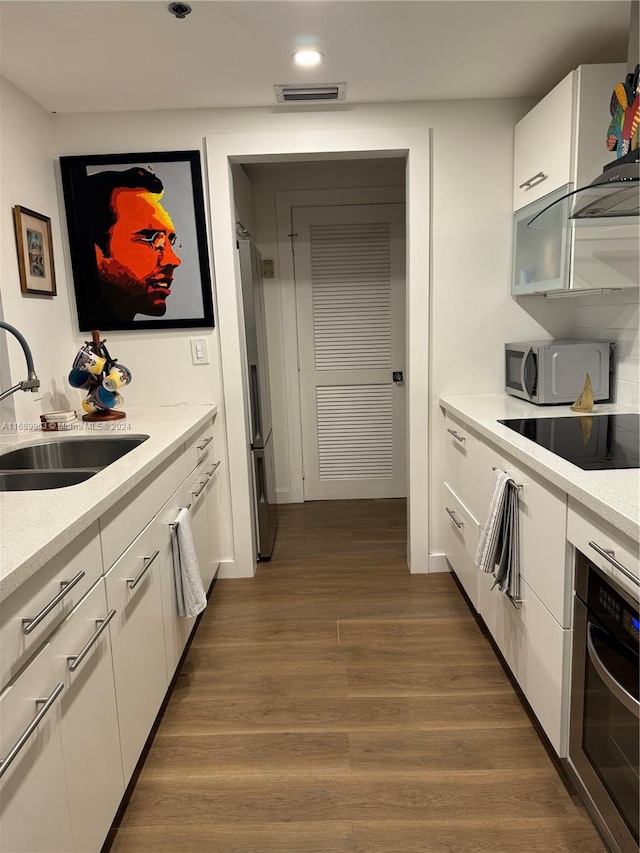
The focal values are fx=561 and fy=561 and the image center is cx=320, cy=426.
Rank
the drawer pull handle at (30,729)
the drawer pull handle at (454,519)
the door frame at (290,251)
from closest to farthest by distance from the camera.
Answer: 1. the drawer pull handle at (30,729)
2. the drawer pull handle at (454,519)
3. the door frame at (290,251)

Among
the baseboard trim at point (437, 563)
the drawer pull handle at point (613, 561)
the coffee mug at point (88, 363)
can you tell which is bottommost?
the baseboard trim at point (437, 563)

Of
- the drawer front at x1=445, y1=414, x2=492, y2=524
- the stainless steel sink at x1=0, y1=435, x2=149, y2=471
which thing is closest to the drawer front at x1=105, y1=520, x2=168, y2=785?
the stainless steel sink at x1=0, y1=435, x2=149, y2=471

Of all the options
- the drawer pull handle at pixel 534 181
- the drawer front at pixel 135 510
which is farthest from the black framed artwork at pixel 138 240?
the drawer pull handle at pixel 534 181

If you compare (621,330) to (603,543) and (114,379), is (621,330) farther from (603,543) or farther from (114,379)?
(114,379)

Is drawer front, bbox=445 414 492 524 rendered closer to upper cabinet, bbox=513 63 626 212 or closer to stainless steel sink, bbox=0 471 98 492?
upper cabinet, bbox=513 63 626 212

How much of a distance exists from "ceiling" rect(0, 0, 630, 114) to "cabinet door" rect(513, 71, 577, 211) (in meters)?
0.17

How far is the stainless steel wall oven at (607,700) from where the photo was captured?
1.18 m

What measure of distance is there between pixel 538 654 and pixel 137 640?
1181 mm

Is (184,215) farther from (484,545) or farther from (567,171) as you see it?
(484,545)

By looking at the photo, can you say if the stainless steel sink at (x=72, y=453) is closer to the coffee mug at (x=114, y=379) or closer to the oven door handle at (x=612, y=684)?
the coffee mug at (x=114, y=379)

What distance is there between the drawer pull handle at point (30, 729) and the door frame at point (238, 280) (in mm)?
1839

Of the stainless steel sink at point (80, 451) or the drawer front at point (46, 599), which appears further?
the stainless steel sink at point (80, 451)

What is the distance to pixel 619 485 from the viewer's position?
1312 mm

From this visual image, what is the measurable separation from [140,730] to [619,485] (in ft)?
4.85
